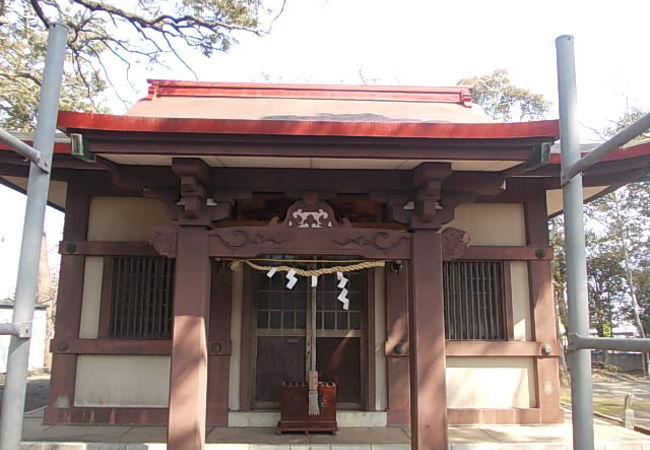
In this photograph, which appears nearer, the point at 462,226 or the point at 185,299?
the point at 185,299

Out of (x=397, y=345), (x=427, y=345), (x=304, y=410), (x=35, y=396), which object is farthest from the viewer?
(x=35, y=396)

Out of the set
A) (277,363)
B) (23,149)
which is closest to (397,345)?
(277,363)

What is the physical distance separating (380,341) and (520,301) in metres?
1.92

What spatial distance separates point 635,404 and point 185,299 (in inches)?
439

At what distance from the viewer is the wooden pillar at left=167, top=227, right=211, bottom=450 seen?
4.32 m

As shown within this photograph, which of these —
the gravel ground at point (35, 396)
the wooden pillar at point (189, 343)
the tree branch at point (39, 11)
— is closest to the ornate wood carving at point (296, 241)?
the wooden pillar at point (189, 343)

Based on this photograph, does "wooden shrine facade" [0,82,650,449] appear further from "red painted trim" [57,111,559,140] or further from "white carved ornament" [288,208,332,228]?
"red painted trim" [57,111,559,140]

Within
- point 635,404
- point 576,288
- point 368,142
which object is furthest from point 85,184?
point 635,404

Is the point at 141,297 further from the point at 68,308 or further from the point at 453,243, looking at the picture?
the point at 453,243

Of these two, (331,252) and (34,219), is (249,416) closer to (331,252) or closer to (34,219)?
(331,252)

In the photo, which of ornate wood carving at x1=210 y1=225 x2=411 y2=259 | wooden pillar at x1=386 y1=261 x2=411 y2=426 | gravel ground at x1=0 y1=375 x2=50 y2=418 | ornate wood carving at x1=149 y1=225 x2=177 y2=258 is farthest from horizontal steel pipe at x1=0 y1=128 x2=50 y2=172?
gravel ground at x1=0 y1=375 x2=50 y2=418

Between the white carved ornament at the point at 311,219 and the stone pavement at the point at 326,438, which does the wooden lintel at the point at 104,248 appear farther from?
the white carved ornament at the point at 311,219

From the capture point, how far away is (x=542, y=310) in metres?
6.45

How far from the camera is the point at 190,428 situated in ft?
14.1
